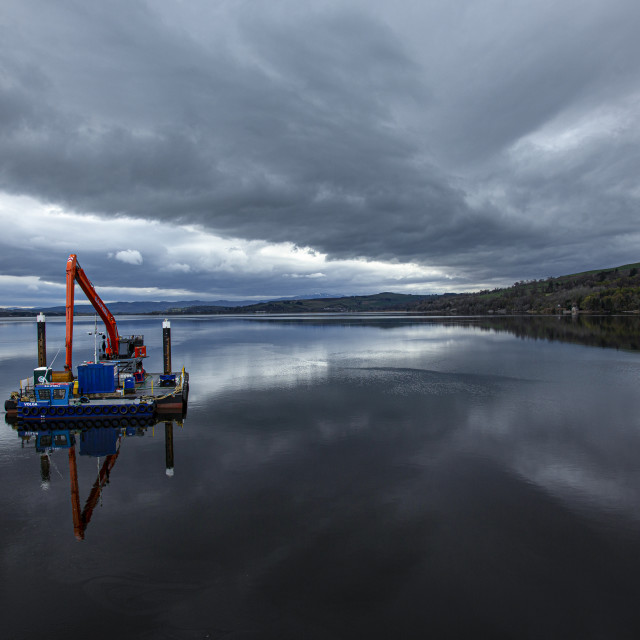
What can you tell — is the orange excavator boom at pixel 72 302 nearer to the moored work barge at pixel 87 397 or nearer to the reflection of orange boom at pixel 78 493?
the moored work barge at pixel 87 397

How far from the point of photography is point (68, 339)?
35.8m

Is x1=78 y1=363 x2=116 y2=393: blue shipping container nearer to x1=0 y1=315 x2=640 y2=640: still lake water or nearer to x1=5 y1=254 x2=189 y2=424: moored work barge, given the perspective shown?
x1=5 y1=254 x2=189 y2=424: moored work barge

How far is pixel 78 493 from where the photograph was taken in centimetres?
1916

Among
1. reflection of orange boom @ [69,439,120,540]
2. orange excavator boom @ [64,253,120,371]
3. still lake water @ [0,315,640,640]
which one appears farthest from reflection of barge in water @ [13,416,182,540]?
orange excavator boom @ [64,253,120,371]

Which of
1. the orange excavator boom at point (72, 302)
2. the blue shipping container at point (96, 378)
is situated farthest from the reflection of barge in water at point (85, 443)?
the orange excavator boom at point (72, 302)

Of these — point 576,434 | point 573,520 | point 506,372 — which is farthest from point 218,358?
point 573,520

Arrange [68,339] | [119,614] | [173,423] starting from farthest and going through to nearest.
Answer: [68,339], [173,423], [119,614]

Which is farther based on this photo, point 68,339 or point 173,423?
point 68,339

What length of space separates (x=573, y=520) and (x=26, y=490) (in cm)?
2449

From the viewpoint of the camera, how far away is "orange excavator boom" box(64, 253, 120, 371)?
35.7m

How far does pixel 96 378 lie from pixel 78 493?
A: 1583cm

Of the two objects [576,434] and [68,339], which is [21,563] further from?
[576,434]

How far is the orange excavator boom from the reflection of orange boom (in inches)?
533

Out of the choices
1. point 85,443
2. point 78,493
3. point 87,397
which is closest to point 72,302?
point 87,397
